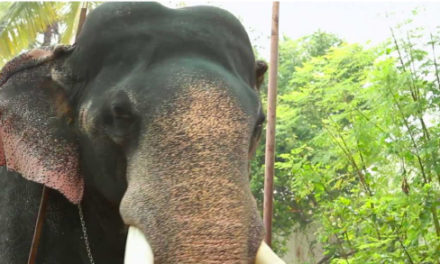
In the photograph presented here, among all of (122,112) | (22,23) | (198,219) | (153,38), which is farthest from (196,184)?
(22,23)

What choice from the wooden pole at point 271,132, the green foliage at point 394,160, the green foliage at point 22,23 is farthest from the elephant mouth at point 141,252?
the green foliage at point 22,23

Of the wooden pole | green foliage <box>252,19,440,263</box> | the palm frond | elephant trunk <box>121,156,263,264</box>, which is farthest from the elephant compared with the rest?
the palm frond

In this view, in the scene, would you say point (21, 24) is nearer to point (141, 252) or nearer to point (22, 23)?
point (22, 23)

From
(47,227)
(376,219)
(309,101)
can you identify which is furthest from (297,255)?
(47,227)

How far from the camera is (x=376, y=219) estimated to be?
574cm

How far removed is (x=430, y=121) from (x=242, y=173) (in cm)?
443

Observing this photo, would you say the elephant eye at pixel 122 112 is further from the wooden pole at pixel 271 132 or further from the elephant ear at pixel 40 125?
the wooden pole at pixel 271 132

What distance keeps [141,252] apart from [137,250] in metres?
0.02

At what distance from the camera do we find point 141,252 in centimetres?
161

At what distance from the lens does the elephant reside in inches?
63.4

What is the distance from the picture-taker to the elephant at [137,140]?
1.61m

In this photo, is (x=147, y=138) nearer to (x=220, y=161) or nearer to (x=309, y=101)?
(x=220, y=161)

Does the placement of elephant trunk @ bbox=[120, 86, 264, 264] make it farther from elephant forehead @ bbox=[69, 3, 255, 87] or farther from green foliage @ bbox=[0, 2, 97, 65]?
green foliage @ bbox=[0, 2, 97, 65]

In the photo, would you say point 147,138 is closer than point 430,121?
Yes
